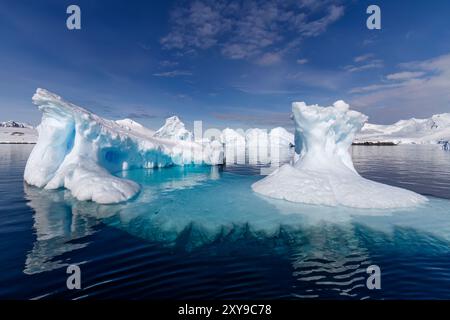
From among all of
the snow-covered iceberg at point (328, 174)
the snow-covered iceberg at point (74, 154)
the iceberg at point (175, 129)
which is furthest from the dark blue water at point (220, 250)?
the iceberg at point (175, 129)

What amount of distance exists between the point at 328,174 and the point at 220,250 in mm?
10458

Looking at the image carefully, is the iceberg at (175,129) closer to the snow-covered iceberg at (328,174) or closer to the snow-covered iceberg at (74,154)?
the snow-covered iceberg at (74,154)

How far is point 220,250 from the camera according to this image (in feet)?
22.4

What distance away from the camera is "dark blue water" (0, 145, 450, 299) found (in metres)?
5.04

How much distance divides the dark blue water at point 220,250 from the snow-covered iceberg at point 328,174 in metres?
1.04

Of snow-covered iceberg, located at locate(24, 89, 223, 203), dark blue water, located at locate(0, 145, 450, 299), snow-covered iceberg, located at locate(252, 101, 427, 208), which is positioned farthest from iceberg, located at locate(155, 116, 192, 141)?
dark blue water, located at locate(0, 145, 450, 299)

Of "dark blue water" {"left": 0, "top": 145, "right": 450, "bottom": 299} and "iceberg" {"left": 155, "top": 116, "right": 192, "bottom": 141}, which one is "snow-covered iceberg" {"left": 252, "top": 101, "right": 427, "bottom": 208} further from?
"iceberg" {"left": 155, "top": 116, "right": 192, "bottom": 141}

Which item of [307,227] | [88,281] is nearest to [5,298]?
[88,281]

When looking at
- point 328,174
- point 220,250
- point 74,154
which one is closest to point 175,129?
point 74,154

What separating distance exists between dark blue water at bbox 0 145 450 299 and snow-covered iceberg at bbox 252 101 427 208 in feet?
3.42

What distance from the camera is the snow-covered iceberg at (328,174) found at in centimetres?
1233
